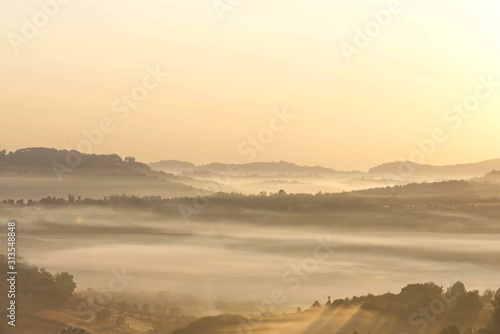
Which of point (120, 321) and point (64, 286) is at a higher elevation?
point (64, 286)

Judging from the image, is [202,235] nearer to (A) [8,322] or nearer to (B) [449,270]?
(B) [449,270]

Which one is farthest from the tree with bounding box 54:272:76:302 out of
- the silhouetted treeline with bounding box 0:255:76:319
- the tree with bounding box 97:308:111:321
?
the tree with bounding box 97:308:111:321

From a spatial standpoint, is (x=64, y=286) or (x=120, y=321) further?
(x=64, y=286)

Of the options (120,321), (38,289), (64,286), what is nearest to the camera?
(120,321)

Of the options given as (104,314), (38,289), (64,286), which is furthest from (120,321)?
(38,289)

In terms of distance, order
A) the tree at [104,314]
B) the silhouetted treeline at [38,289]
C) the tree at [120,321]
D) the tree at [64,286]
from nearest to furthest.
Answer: the silhouetted treeline at [38,289] < the tree at [120,321] < the tree at [104,314] < the tree at [64,286]

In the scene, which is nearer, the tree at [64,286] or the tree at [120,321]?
the tree at [120,321]

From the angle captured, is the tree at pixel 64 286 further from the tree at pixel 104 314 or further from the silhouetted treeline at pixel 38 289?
the tree at pixel 104 314

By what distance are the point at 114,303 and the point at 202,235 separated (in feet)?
89.4

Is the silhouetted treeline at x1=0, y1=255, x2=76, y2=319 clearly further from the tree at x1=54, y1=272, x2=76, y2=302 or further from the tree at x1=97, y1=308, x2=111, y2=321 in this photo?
the tree at x1=97, y1=308, x2=111, y2=321

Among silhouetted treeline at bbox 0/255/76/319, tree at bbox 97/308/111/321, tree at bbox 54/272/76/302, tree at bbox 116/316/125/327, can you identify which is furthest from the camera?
tree at bbox 54/272/76/302

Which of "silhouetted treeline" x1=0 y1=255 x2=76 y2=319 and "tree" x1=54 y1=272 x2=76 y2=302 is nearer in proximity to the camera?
"silhouetted treeline" x1=0 y1=255 x2=76 y2=319

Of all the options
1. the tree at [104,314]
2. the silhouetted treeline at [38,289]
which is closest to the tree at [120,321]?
the tree at [104,314]

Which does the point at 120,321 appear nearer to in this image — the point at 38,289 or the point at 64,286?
the point at 64,286
